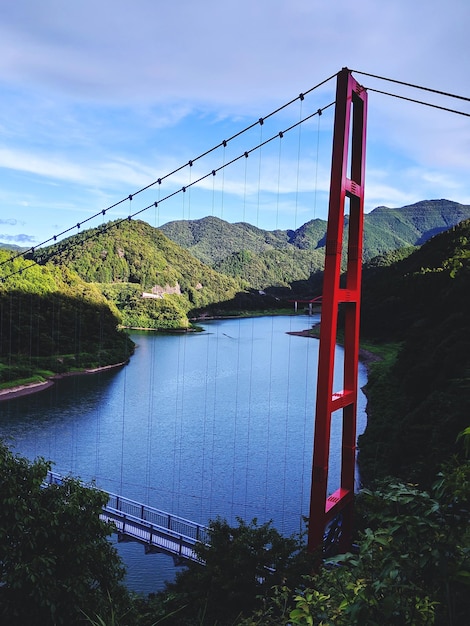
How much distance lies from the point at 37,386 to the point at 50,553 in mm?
21340

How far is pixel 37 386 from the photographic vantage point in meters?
24.6

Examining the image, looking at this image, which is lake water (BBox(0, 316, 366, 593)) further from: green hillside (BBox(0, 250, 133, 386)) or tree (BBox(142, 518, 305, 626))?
tree (BBox(142, 518, 305, 626))

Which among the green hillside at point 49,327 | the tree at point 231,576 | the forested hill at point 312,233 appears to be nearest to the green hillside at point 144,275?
the green hillside at point 49,327

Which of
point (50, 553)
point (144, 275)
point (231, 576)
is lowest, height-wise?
point (231, 576)

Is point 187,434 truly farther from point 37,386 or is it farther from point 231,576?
point 37,386

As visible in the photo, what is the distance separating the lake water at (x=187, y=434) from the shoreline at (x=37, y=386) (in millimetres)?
527

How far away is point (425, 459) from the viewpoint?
921 centimetres

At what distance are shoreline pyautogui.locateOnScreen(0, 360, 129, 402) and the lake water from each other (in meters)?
0.53

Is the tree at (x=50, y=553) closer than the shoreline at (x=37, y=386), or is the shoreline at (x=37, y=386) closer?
the tree at (x=50, y=553)

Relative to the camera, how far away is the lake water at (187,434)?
1090 cm

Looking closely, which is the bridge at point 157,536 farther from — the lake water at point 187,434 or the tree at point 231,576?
the tree at point 231,576

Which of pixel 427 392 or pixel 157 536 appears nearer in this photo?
pixel 157 536

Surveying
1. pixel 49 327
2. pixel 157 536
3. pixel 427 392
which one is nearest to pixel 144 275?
pixel 49 327

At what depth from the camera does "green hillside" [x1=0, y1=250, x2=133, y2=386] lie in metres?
27.7
